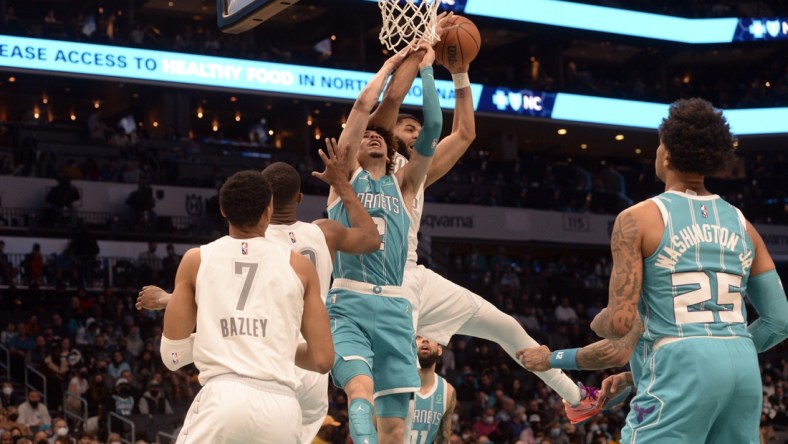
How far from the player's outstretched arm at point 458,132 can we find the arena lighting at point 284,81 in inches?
945

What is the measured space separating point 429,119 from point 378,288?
3.80ft

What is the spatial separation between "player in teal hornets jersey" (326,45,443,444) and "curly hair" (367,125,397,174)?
59mm

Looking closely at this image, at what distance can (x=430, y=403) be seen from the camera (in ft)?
31.2

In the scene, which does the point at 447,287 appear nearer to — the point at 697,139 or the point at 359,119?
the point at 359,119

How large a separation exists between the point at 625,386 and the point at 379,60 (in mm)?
36522

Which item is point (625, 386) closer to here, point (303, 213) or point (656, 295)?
point (656, 295)

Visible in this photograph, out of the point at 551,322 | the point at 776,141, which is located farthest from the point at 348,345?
the point at 776,141

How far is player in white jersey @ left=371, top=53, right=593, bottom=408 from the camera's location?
760 cm

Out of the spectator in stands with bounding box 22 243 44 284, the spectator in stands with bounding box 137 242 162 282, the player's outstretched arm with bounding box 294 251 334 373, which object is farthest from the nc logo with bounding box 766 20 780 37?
the player's outstretched arm with bounding box 294 251 334 373

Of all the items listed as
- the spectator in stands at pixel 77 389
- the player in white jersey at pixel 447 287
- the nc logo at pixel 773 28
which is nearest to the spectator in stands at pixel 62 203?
the spectator in stands at pixel 77 389

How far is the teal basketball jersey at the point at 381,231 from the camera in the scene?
7.07 meters

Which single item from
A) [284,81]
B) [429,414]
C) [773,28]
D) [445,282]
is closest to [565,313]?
[284,81]

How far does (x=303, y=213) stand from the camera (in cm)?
3012

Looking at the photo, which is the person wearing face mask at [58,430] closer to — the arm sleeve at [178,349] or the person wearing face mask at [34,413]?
the person wearing face mask at [34,413]
